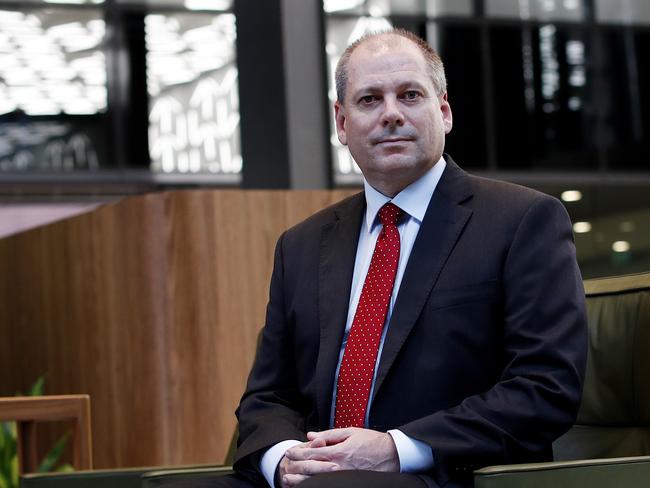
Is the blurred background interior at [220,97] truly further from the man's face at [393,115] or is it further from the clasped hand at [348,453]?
the clasped hand at [348,453]

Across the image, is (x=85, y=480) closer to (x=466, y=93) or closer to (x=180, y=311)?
(x=180, y=311)

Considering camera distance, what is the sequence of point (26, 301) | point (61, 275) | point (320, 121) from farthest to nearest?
point (26, 301), point (61, 275), point (320, 121)

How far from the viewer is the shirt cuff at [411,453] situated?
2047 millimetres

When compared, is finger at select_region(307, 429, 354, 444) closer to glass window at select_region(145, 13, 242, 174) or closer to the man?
the man

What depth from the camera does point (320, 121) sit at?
4.51 meters

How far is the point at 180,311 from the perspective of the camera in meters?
3.96

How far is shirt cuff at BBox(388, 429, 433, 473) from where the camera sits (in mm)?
2047

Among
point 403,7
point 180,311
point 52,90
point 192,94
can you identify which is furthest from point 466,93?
point 180,311

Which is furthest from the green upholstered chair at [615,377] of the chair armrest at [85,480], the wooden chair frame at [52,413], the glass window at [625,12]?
the glass window at [625,12]

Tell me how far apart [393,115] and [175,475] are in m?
0.91

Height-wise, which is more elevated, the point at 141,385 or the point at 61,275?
the point at 61,275

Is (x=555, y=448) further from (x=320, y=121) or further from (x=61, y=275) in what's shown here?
(x=61, y=275)

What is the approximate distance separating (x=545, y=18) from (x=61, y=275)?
28.0 feet

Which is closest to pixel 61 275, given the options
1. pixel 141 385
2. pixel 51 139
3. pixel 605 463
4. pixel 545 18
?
pixel 141 385
